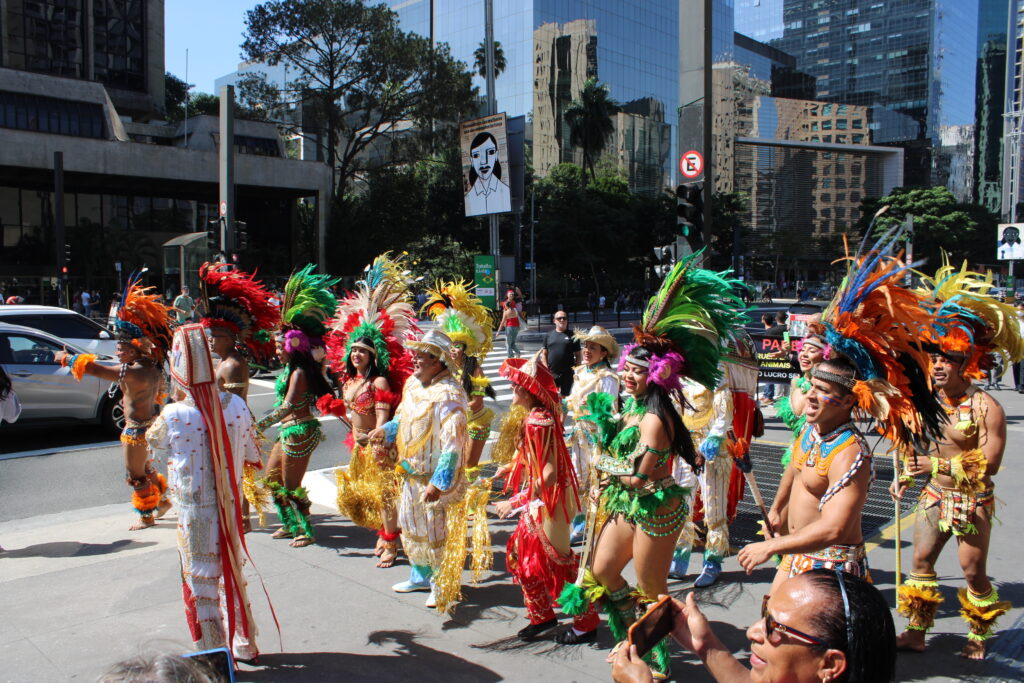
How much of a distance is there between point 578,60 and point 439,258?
4905 cm

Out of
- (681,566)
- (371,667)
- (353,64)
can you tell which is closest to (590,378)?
(681,566)

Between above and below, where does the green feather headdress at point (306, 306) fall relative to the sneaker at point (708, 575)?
above

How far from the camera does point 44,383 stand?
10.2 meters

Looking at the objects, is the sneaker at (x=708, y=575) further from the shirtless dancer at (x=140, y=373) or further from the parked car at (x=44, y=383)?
the parked car at (x=44, y=383)

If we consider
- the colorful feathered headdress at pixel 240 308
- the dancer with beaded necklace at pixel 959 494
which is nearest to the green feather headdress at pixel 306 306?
the colorful feathered headdress at pixel 240 308

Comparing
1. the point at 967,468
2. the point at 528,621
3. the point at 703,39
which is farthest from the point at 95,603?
the point at 703,39

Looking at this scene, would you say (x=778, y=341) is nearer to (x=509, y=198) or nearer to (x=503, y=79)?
(x=509, y=198)

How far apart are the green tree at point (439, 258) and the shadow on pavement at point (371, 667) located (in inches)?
1376

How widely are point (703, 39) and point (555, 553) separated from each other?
27.5ft

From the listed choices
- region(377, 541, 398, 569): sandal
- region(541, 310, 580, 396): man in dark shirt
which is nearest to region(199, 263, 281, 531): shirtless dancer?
region(377, 541, 398, 569): sandal

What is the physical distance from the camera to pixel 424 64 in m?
40.6

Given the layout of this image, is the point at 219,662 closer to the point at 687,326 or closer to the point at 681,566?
the point at 687,326

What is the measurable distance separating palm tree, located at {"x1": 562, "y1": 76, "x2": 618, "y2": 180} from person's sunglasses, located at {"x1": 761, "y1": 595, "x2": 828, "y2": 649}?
60179mm

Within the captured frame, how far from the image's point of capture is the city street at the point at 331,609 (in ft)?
13.5
